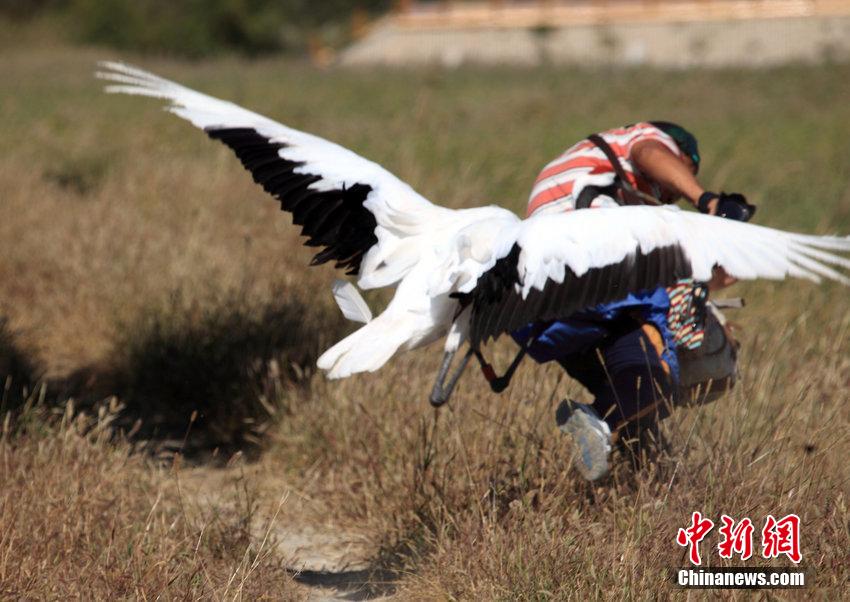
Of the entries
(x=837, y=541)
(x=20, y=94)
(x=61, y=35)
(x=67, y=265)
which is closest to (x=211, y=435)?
(x=67, y=265)

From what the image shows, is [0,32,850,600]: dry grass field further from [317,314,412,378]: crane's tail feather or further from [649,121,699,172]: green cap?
[649,121,699,172]: green cap

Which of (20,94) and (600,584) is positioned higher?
(20,94)

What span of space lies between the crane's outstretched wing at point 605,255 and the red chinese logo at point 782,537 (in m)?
0.69

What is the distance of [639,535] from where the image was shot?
3283 millimetres

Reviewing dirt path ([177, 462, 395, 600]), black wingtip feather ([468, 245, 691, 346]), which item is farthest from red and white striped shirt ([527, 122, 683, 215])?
dirt path ([177, 462, 395, 600])

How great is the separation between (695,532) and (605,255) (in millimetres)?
797

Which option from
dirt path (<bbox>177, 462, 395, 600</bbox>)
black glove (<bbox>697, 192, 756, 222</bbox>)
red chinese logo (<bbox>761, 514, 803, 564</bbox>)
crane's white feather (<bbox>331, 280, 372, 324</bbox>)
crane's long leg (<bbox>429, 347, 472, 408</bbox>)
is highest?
black glove (<bbox>697, 192, 756, 222</bbox>)

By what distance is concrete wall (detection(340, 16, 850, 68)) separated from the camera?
95.1ft

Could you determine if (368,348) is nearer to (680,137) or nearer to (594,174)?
(594,174)

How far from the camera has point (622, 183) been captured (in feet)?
12.4

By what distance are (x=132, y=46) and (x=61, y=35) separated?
207 cm

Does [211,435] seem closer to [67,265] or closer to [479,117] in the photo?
[67,265]

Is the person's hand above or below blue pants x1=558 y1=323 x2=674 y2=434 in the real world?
above

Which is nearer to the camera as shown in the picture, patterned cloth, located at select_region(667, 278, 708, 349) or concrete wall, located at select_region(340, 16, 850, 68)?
patterned cloth, located at select_region(667, 278, 708, 349)
